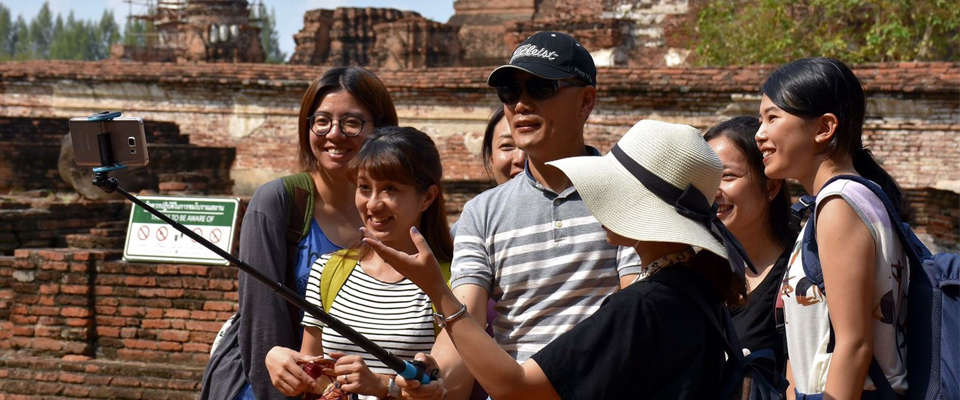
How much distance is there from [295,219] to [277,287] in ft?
2.89

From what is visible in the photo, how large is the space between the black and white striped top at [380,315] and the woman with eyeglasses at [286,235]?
16 cm

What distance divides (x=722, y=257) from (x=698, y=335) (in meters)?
0.18

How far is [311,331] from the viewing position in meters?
3.05

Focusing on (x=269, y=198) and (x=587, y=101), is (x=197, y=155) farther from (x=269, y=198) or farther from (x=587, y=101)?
(x=587, y=101)

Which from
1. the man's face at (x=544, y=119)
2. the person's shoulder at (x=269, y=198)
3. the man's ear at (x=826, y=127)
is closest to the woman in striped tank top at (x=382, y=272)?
the person's shoulder at (x=269, y=198)

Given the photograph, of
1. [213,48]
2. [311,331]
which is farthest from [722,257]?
[213,48]

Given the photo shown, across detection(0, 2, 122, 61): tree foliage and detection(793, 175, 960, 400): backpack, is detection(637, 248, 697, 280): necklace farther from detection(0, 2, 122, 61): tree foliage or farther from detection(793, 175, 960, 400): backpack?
detection(0, 2, 122, 61): tree foliage

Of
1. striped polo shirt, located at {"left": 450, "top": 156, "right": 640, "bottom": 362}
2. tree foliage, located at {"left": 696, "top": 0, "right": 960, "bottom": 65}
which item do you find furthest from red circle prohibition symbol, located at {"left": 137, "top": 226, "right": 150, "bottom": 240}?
tree foliage, located at {"left": 696, "top": 0, "right": 960, "bottom": 65}

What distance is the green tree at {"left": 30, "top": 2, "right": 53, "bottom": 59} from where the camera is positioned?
8331 cm

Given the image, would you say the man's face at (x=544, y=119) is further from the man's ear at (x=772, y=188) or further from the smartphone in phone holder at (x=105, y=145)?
the smartphone in phone holder at (x=105, y=145)

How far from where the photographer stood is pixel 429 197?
3129 mm

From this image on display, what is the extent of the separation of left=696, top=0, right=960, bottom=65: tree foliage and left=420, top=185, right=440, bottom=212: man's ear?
35.9ft

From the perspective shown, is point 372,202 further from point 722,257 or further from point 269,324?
point 722,257

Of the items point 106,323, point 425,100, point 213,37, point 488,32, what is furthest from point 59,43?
point 106,323
